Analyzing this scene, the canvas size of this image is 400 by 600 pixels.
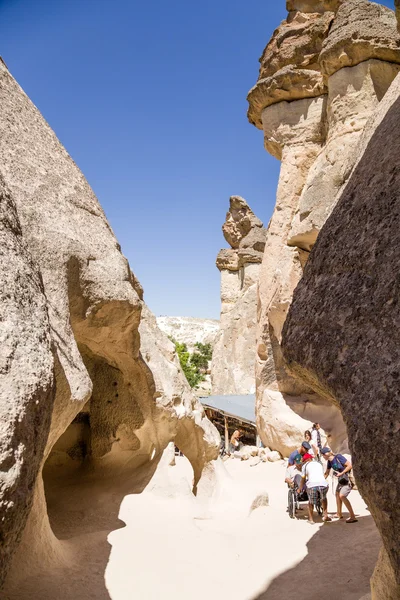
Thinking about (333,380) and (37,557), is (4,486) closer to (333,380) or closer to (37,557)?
(333,380)

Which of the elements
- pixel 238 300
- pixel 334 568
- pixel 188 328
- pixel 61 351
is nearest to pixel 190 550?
pixel 334 568

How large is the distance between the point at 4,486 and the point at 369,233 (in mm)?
1681

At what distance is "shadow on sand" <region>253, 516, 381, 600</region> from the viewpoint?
11.8 ft

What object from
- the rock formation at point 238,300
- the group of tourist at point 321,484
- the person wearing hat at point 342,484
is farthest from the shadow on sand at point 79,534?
the rock formation at point 238,300

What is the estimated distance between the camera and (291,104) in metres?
10.4

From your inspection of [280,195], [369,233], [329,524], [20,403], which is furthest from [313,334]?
[280,195]

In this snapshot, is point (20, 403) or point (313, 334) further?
point (313, 334)

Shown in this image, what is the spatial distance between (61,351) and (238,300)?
1551cm

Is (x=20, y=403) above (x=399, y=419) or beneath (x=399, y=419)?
above

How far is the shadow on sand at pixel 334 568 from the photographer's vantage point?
3.59 m

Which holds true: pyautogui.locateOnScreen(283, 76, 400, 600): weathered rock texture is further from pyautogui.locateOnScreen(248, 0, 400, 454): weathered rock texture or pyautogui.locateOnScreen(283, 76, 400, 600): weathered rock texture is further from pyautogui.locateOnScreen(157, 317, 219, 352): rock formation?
pyautogui.locateOnScreen(157, 317, 219, 352): rock formation

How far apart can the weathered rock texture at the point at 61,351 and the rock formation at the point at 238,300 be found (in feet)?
34.7

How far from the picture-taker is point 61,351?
3.34 meters

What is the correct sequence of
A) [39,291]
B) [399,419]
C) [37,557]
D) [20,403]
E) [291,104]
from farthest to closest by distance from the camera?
[291,104]
[37,557]
[39,291]
[20,403]
[399,419]
